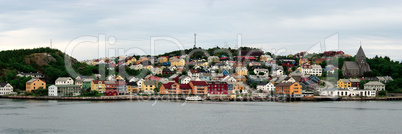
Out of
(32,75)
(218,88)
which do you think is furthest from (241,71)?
(32,75)

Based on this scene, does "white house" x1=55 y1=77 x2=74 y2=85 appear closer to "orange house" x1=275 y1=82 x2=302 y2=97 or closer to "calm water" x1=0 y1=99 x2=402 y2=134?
"calm water" x1=0 y1=99 x2=402 y2=134

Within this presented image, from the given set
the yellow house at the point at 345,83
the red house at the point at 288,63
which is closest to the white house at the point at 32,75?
A: the red house at the point at 288,63

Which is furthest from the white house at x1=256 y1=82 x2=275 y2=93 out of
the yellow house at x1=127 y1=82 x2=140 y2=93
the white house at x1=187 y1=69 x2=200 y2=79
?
the yellow house at x1=127 y1=82 x2=140 y2=93

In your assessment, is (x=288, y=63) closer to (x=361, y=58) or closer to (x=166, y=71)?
(x=361, y=58)

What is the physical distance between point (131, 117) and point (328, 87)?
22.9 metres

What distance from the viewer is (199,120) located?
70.8 feet

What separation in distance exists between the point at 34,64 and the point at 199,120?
33.1 meters

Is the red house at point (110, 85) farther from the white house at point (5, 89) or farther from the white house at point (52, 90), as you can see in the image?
the white house at point (5, 89)

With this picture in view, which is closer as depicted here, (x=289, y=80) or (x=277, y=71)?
(x=289, y=80)

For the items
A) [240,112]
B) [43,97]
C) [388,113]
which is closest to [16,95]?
[43,97]

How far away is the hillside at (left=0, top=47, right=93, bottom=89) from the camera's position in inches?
1699

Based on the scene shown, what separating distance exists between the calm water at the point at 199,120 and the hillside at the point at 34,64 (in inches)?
709

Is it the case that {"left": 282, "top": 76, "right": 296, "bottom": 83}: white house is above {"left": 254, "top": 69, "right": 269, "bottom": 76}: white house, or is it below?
below

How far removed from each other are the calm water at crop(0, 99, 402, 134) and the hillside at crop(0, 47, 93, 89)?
18.0m
